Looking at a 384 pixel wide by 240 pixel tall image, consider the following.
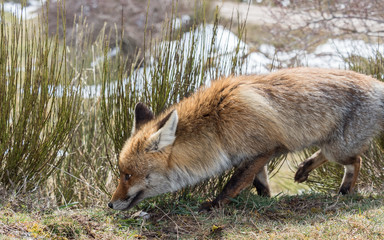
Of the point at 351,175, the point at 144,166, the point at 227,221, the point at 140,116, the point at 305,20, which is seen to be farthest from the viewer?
the point at 305,20

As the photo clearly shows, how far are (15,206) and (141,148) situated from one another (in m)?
1.50

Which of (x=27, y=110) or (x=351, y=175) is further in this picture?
(x=351, y=175)

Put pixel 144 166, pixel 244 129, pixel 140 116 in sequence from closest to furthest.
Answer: pixel 144 166
pixel 244 129
pixel 140 116

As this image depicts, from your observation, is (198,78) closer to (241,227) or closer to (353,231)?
(241,227)

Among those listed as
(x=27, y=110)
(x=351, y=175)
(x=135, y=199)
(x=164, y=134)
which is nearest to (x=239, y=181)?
(x=164, y=134)

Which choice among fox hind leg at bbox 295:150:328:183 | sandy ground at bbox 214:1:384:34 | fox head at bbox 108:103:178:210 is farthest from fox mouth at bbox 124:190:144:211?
sandy ground at bbox 214:1:384:34

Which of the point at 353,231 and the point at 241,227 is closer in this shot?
the point at 353,231

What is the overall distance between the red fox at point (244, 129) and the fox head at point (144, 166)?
1cm

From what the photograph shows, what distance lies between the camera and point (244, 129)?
464cm

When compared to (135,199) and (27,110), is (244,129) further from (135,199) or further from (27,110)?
(27,110)

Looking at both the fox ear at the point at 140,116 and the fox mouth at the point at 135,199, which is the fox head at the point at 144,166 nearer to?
the fox mouth at the point at 135,199

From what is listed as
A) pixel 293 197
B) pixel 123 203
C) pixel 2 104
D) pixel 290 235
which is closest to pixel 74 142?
pixel 2 104

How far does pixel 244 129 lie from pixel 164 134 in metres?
0.91

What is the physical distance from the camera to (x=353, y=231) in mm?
3660
